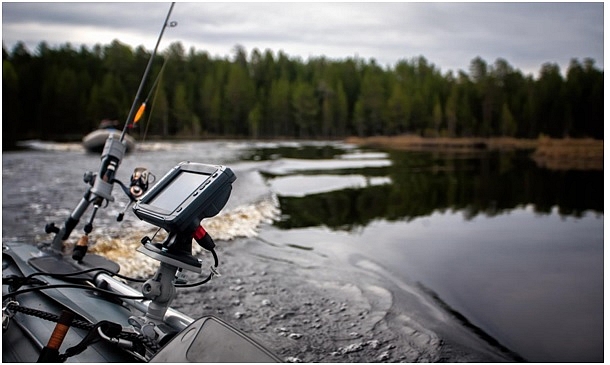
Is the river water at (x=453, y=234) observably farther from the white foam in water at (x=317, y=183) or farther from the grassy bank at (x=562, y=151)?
the grassy bank at (x=562, y=151)

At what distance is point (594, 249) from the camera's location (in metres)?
6.11

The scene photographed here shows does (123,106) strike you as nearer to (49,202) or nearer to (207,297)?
(49,202)

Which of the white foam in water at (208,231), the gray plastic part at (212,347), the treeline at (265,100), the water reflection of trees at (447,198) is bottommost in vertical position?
the white foam in water at (208,231)

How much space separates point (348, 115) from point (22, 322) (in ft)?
191

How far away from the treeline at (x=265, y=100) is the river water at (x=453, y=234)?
3.15 m

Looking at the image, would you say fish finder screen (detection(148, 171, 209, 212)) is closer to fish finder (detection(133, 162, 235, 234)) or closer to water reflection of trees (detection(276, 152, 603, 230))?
fish finder (detection(133, 162, 235, 234))

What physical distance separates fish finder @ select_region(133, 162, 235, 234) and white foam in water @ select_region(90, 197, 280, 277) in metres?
3.01

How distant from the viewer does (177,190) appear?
1.82 m

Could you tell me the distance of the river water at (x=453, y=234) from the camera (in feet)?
13.1

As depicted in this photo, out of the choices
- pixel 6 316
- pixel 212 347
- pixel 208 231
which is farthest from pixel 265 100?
pixel 212 347

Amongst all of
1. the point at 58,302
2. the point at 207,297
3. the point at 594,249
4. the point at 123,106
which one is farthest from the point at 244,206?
the point at 123,106

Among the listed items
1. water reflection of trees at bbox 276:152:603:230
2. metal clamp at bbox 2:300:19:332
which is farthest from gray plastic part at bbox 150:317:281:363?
water reflection of trees at bbox 276:152:603:230

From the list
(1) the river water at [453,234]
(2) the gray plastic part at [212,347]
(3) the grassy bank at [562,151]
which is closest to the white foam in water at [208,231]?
(1) the river water at [453,234]

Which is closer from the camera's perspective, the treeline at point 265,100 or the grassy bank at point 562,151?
the grassy bank at point 562,151
